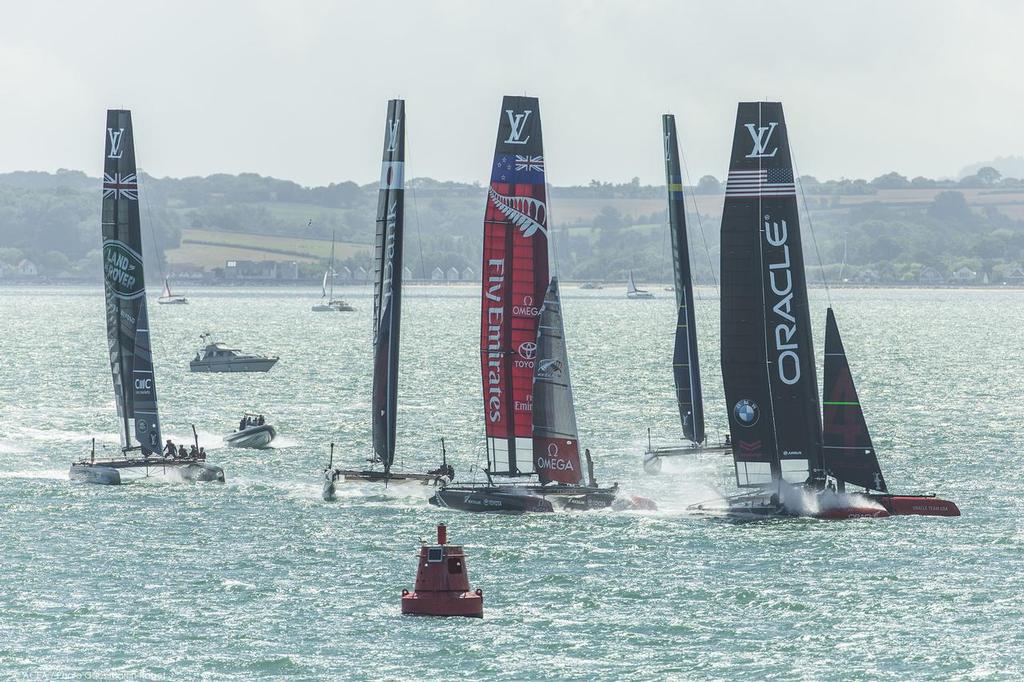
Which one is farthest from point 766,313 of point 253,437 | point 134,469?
point 253,437

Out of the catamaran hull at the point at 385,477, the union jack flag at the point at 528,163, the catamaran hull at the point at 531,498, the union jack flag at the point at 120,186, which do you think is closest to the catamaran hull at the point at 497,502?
the catamaran hull at the point at 531,498

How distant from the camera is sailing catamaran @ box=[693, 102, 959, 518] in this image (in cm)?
4853

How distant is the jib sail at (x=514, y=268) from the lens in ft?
166

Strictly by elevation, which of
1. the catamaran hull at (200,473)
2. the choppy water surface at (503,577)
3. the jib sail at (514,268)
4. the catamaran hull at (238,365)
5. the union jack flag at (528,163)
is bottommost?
the choppy water surface at (503,577)

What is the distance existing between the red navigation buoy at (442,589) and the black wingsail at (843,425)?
14.0m

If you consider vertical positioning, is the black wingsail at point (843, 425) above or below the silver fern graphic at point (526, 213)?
below

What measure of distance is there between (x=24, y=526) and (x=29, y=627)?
13099 millimetres

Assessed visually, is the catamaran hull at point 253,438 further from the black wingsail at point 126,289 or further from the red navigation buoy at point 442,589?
the red navigation buoy at point 442,589

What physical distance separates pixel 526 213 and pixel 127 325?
15.8m

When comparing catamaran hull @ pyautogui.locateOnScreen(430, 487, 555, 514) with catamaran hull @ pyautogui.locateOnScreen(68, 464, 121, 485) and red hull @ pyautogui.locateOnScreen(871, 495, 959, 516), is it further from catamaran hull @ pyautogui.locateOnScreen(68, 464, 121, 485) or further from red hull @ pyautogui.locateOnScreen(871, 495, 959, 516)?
catamaran hull @ pyautogui.locateOnScreen(68, 464, 121, 485)

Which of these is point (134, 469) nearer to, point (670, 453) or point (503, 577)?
point (670, 453)

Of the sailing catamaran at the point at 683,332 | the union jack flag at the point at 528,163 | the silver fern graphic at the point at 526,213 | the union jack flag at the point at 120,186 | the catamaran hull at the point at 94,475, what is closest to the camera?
the silver fern graphic at the point at 526,213

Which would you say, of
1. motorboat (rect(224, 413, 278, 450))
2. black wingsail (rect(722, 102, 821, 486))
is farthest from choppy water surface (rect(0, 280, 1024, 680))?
black wingsail (rect(722, 102, 821, 486))

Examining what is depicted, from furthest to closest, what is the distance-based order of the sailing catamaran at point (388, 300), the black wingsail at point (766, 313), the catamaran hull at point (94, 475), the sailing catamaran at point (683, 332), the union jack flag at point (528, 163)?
the sailing catamaran at point (683, 332)
the catamaran hull at point (94, 475)
the sailing catamaran at point (388, 300)
the union jack flag at point (528, 163)
the black wingsail at point (766, 313)
